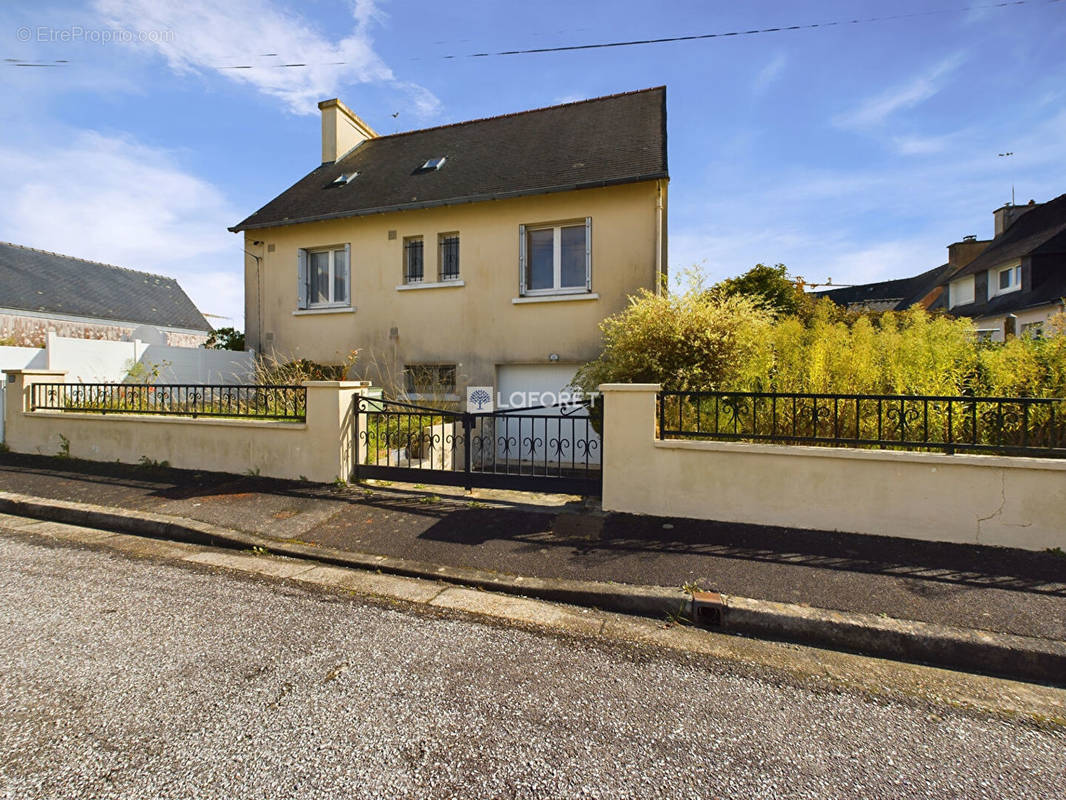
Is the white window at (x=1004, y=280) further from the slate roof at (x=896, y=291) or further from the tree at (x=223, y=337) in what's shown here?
the tree at (x=223, y=337)

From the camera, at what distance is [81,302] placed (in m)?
22.4

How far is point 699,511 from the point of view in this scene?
473 cm

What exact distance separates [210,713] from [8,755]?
0.68 meters

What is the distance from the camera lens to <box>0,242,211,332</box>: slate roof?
20438mm

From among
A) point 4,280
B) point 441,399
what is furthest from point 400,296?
point 4,280

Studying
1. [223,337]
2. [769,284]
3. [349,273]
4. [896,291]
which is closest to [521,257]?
[349,273]

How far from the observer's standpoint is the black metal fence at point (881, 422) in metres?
4.19

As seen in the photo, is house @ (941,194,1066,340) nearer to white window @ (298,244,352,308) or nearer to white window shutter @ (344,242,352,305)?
white window shutter @ (344,242,352,305)

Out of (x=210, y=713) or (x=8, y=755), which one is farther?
(x=210, y=713)

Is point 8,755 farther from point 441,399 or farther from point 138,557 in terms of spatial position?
point 441,399

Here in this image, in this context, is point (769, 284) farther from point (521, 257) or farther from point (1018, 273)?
point (521, 257)

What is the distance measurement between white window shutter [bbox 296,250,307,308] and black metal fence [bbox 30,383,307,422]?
3896 mm

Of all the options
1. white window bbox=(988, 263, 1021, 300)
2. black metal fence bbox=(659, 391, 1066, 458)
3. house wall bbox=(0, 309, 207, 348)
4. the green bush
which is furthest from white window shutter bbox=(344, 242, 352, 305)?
white window bbox=(988, 263, 1021, 300)

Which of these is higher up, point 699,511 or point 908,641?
point 699,511
